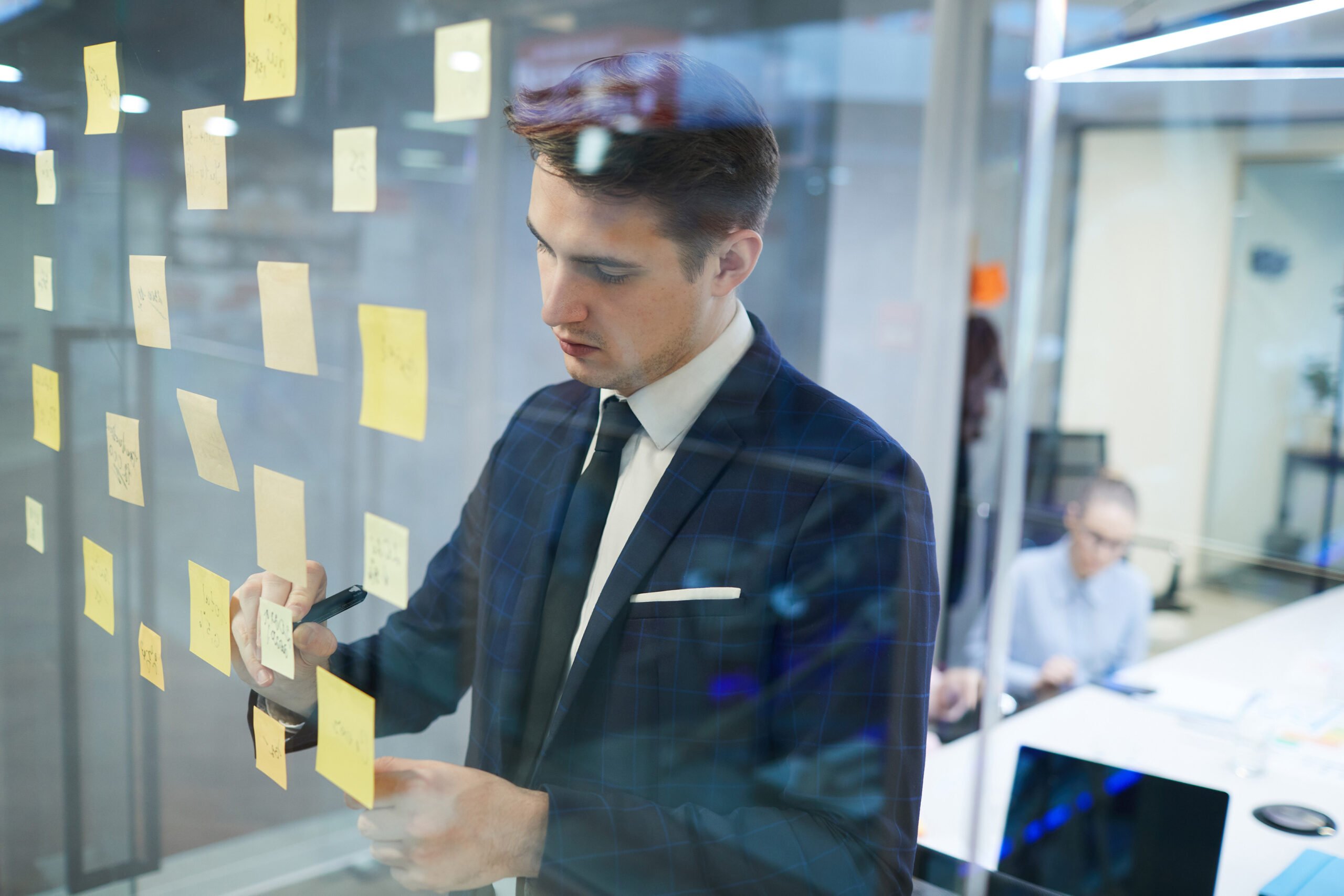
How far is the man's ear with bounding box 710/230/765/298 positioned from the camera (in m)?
0.71

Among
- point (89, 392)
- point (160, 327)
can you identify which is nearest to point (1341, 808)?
point (160, 327)

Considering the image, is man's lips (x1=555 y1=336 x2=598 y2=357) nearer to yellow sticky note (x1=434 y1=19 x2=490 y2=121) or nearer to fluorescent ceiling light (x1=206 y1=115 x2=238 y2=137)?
yellow sticky note (x1=434 y1=19 x2=490 y2=121)

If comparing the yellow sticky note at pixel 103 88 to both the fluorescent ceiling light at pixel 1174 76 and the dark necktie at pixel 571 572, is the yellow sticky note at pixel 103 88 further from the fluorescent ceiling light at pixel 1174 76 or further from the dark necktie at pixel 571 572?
the fluorescent ceiling light at pixel 1174 76

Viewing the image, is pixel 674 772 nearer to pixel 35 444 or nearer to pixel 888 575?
pixel 888 575

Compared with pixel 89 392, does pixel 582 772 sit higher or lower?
lower

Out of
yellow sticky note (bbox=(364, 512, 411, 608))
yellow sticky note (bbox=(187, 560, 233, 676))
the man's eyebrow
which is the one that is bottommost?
yellow sticky note (bbox=(187, 560, 233, 676))

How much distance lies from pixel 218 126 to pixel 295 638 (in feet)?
1.78

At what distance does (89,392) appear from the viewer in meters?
1.39

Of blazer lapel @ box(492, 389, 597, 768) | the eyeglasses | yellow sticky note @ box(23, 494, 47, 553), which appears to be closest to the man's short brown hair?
blazer lapel @ box(492, 389, 597, 768)

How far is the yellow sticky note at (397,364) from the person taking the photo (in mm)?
844

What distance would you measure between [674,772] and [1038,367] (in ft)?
16.3

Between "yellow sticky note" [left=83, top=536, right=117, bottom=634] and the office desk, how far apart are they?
1.19 metres

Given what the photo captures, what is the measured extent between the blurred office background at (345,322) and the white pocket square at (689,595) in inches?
7.3

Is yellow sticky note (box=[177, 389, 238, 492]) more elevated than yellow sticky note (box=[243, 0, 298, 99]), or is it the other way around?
yellow sticky note (box=[243, 0, 298, 99])
